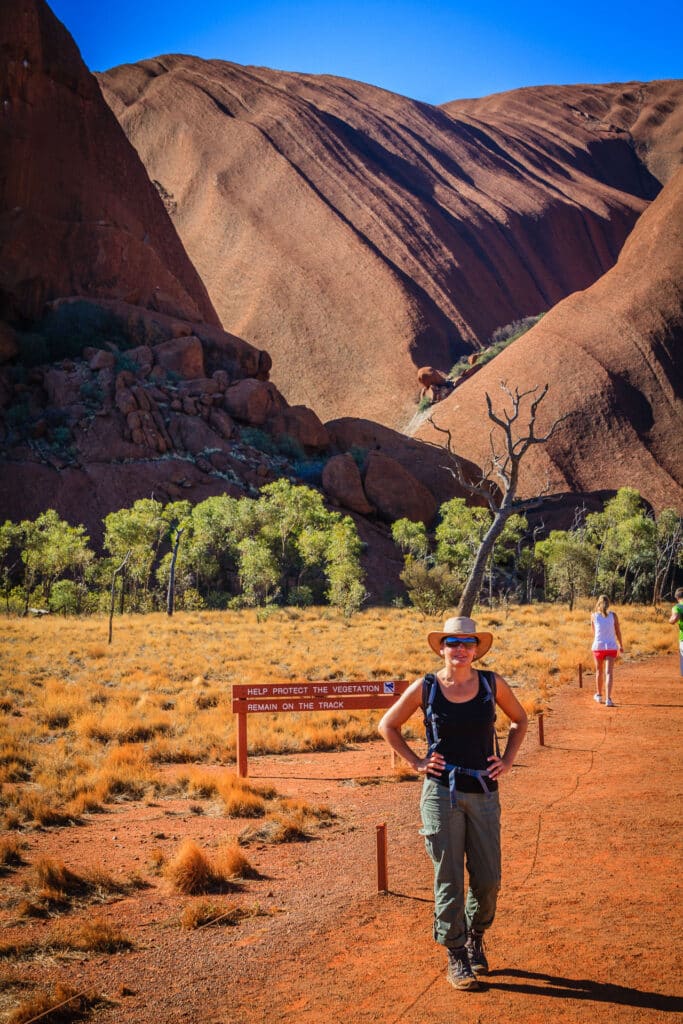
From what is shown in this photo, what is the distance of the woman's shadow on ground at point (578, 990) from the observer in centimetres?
416

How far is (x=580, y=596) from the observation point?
47188 mm

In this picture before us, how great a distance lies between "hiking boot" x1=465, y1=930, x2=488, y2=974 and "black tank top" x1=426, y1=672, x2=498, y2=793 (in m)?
0.88

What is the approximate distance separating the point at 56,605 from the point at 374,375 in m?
56.8

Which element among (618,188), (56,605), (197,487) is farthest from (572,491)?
(618,188)

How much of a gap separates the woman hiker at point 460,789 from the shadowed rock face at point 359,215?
257ft

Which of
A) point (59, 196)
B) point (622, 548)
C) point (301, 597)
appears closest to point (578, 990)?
point (301, 597)

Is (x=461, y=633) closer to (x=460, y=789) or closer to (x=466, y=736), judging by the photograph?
(x=466, y=736)

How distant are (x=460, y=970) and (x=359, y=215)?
354ft

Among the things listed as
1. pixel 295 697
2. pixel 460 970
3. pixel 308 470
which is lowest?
pixel 460 970

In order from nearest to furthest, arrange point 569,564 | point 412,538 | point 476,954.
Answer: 1. point 476,954
2. point 569,564
3. point 412,538

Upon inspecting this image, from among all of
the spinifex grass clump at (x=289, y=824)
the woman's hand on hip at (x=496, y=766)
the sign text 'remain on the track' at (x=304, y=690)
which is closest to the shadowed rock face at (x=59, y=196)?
the sign text 'remain on the track' at (x=304, y=690)

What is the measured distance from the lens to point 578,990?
14.2 feet

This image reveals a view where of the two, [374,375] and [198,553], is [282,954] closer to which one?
[198,553]

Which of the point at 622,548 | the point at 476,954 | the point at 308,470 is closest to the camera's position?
the point at 476,954
